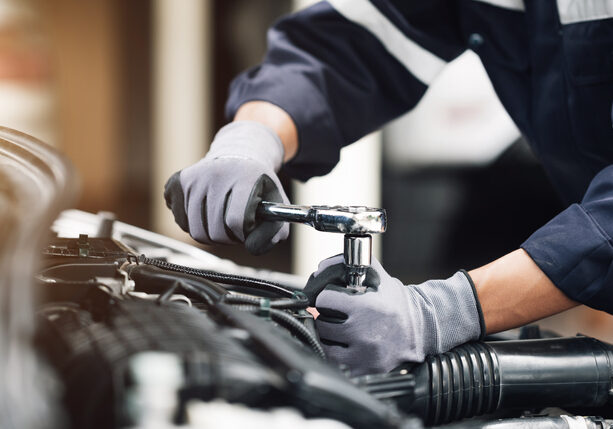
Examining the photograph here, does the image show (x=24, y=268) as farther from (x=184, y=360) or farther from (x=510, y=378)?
(x=510, y=378)

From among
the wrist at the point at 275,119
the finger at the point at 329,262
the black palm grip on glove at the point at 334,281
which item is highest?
the wrist at the point at 275,119

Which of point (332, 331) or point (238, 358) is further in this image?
point (332, 331)

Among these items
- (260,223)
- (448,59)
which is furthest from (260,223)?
(448,59)

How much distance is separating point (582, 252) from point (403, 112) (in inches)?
20.6

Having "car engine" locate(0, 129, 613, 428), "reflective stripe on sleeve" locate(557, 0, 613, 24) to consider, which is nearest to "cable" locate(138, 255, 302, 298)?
"car engine" locate(0, 129, 613, 428)

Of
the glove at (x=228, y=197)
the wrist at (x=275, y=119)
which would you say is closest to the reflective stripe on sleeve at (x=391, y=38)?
the wrist at (x=275, y=119)

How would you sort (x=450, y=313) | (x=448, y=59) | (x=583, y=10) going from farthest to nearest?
(x=448, y=59) → (x=583, y=10) → (x=450, y=313)

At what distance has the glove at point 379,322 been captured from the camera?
1.76 ft

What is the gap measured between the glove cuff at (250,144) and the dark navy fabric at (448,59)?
90mm

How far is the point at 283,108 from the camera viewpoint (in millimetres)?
917

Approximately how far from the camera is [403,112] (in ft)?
3.59

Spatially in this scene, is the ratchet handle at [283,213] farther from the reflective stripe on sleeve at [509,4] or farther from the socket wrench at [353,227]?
the reflective stripe on sleeve at [509,4]

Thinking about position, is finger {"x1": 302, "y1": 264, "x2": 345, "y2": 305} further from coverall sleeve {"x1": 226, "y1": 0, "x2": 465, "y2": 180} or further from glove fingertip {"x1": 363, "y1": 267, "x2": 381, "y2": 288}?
coverall sleeve {"x1": 226, "y1": 0, "x2": 465, "y2": 180}

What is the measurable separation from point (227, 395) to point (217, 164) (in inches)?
16.4
